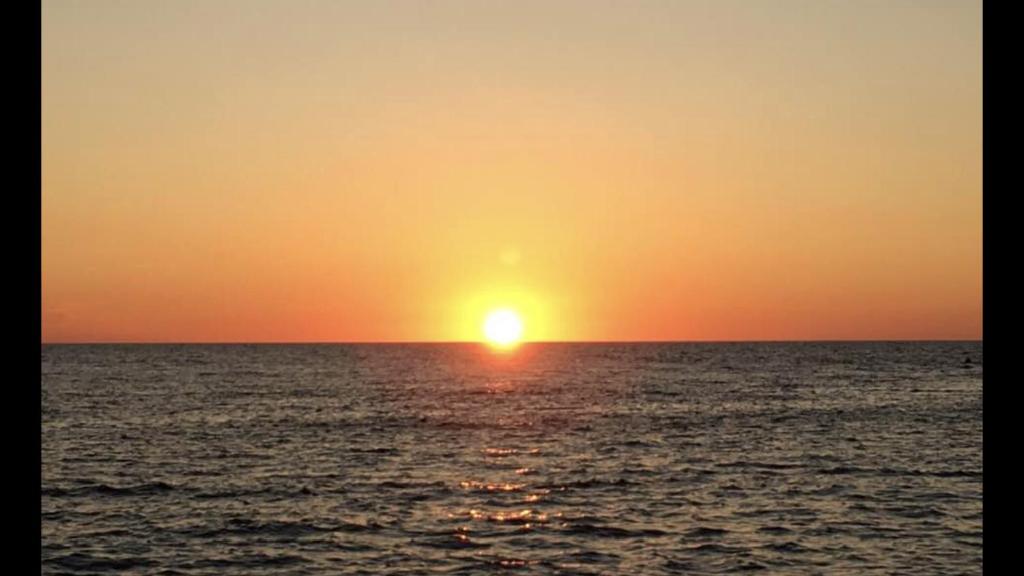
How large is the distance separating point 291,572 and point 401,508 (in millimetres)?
8538

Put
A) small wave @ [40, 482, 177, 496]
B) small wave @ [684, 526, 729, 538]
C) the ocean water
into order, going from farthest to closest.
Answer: small wave @ [40, 482, 177, 496] → small wave @ [684, 526, 729, 538] → the ocean water

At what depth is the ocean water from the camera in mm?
26484

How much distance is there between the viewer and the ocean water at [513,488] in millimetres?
26484

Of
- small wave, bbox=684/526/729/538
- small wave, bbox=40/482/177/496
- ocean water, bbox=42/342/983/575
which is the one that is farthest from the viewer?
small wave, bbox=40/482/177/496

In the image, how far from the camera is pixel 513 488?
37.3m

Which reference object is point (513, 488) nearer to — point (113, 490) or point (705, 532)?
point (705, 532)

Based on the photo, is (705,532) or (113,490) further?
(113,490)

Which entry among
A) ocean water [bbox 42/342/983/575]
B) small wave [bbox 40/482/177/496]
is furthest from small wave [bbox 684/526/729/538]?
small wave [bbox 40/482/177/496]

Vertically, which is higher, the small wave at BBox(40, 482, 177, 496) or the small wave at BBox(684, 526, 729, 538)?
the small wave at BBox(684, 526, 729, 538)

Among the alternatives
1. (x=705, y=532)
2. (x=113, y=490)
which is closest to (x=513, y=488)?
(x=705, y=532)

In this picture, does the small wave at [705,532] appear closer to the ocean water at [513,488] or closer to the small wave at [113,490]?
the ocean water at [513,488]

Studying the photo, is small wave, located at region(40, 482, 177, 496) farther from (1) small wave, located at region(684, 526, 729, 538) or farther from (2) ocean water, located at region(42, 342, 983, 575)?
(1) small wave, located at region(684, 526, 729, 538)

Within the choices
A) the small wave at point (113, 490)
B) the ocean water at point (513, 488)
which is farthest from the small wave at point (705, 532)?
the small wave at point (113, 490)
